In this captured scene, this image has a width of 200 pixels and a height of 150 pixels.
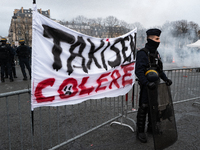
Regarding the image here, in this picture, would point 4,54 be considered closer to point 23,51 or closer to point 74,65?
point 23,51

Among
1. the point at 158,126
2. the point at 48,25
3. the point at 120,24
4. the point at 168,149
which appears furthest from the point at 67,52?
the point at 120,24

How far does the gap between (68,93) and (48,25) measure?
3.27ft

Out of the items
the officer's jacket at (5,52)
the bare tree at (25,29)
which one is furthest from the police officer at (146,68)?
the bare tree at (25,29)

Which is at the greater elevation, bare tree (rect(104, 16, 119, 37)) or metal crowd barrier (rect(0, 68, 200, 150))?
bare tree (rect(104, 16, 119, 37))

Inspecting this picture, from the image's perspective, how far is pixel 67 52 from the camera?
2637mm

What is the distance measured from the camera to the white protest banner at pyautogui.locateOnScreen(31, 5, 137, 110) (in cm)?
230

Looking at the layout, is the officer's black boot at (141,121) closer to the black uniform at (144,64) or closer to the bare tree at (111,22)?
the black uniform at (144,64)

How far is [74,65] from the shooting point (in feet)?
9.02

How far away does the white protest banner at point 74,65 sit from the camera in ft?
7.55

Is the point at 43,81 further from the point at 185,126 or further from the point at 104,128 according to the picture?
the point at 185,126

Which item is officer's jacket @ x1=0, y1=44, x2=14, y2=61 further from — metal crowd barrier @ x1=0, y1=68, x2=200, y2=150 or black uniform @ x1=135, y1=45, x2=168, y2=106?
black uniform @ x1=135, y1=45, x2=168, y2=106

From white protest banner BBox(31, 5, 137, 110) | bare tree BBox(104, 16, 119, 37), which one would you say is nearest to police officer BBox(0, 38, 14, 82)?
white protest banner BBox(31, 5, 137, 110)

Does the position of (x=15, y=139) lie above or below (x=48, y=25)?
below

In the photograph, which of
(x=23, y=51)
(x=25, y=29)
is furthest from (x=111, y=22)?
(x=23, y=51)
